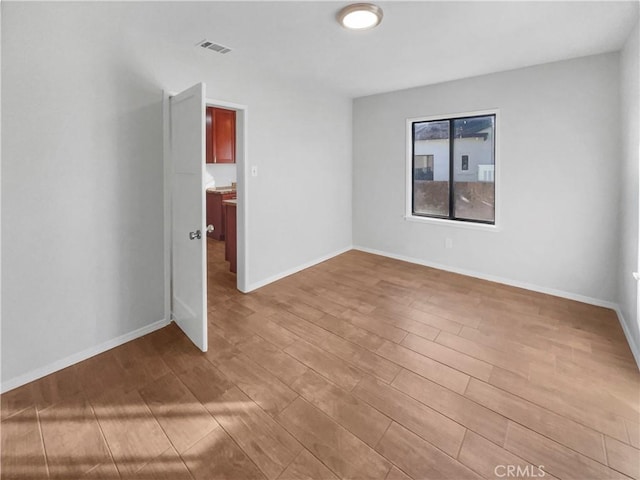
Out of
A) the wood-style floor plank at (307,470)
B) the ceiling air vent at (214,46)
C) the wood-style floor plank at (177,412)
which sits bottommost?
the wood-style floor plank at (307,470)

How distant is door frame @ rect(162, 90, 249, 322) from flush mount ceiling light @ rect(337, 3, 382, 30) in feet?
4.46

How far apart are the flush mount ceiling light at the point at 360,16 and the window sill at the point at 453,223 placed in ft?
8.49

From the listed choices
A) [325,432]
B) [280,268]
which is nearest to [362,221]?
[280,268]

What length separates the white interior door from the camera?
88.3 inches

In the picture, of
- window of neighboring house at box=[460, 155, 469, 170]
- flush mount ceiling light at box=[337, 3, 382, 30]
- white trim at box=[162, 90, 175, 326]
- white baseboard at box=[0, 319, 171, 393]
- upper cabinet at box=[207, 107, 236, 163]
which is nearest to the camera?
white baseboard at box=[0, 319, 171, 393]

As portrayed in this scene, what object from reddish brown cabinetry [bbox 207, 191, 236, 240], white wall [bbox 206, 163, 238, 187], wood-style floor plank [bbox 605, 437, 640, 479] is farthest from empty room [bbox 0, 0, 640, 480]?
white wall [bbox 206, 163, 238, 187]

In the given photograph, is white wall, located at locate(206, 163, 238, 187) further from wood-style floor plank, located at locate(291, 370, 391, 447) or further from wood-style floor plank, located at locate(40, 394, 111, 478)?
wood-style floor plank, located at locate(291, 370, 391, 447)

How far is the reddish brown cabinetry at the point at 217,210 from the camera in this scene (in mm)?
5641

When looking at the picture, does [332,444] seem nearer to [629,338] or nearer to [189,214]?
[189,214]

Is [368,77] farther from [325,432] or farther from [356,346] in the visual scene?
[325,432]

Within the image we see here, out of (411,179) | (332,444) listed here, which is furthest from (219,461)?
(411,179)

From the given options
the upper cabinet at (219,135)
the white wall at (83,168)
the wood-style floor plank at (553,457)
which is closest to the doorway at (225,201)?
the upper cabinet at (219,135)

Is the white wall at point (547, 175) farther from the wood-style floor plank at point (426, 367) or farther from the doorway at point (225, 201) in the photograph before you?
the doorway at point (225, 201)

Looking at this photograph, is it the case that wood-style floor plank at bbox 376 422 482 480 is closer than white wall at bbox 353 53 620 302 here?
Yes
